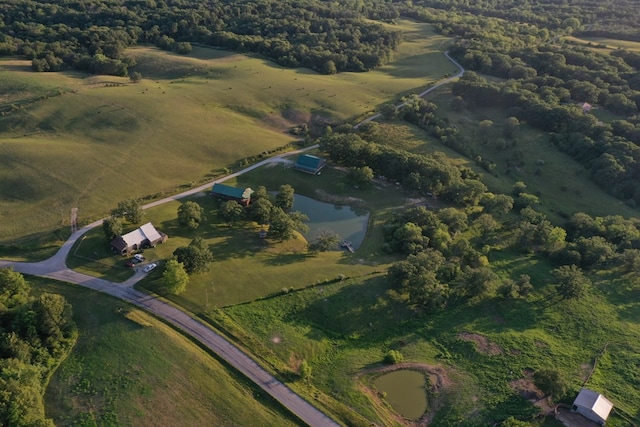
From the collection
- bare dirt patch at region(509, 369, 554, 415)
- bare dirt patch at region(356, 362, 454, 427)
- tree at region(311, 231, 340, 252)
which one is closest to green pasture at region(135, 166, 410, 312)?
tree at region(311, 231, 340, 252)

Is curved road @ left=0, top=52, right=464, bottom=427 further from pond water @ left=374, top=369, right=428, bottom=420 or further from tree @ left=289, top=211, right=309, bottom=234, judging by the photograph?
tree @ left=289, top=211, right=309, bottom=234

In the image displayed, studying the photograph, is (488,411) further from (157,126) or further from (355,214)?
(157,126)

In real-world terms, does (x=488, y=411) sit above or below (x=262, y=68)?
below

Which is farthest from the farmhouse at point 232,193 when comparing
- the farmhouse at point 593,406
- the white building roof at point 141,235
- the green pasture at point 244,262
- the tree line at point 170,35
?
the tree line at point 170,35

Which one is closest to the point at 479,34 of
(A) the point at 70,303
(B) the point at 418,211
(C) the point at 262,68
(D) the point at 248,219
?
(C) the point at 262,68

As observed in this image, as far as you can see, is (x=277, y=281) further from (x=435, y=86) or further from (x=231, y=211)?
(x=435, y=86)

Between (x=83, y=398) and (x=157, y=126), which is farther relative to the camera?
(x=157, y=126)
